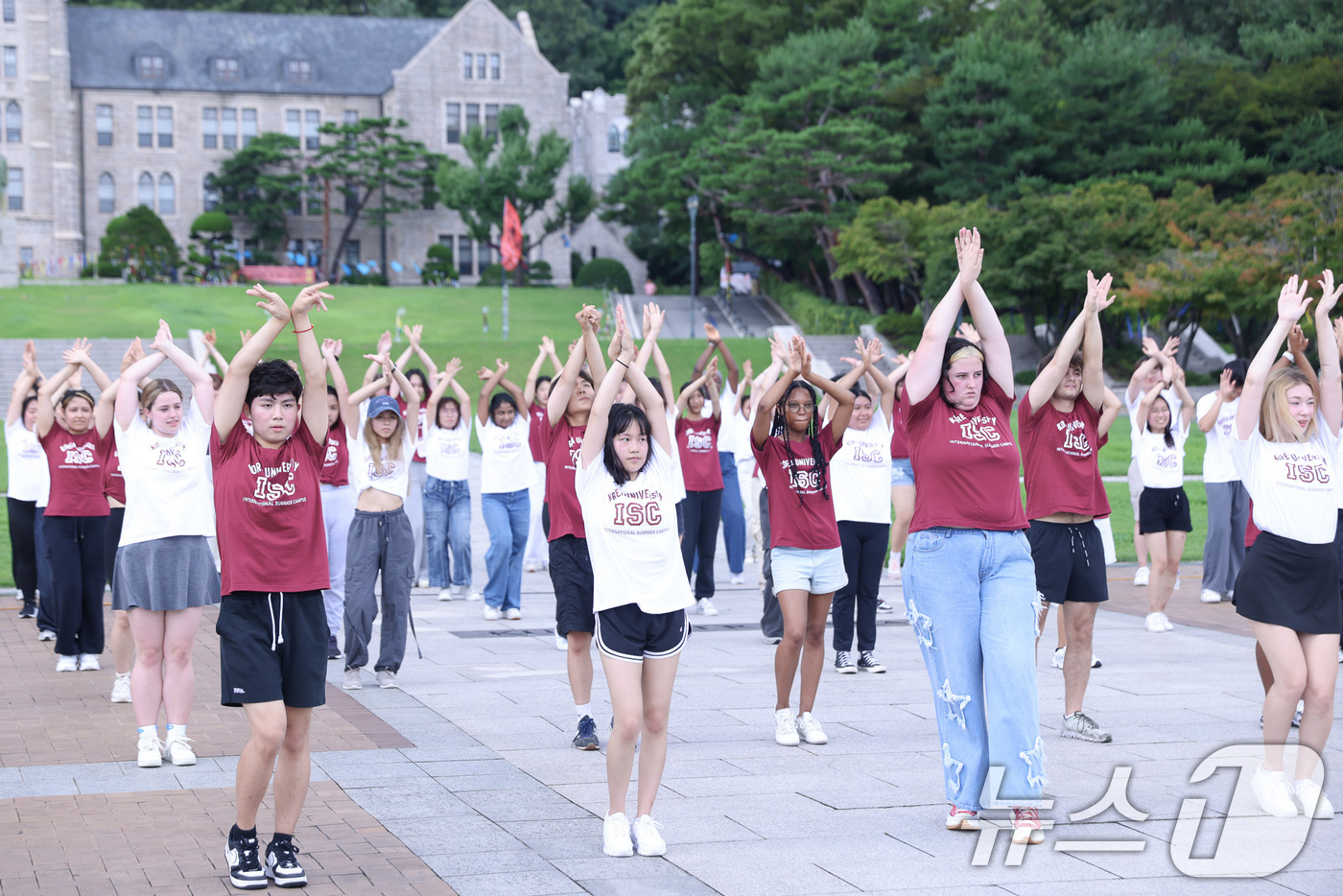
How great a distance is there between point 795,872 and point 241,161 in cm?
6292

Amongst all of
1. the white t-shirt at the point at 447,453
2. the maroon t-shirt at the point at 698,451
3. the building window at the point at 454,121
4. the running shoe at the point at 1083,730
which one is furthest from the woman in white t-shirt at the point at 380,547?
the building window at the point at 454,121

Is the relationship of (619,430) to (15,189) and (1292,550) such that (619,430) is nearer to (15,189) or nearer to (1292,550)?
(1292,550)

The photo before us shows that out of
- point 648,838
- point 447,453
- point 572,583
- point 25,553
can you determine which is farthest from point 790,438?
point 25,553

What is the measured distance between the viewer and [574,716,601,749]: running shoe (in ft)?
23.6

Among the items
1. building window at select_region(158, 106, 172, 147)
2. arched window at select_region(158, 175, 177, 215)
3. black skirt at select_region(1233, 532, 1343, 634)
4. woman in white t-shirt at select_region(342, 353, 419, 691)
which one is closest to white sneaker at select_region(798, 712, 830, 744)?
black skirt at select_region(1233, 532, 1343, 634)

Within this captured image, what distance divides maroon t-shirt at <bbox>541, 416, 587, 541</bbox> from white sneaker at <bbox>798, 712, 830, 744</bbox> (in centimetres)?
154

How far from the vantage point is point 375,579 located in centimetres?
859

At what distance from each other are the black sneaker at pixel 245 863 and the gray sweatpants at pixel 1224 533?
363 inches

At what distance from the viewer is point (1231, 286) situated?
110ft

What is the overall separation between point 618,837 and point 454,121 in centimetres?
6472

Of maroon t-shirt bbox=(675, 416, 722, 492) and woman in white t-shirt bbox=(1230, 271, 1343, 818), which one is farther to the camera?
maroon t-shirt bbox=(675, 416, 722, 492)

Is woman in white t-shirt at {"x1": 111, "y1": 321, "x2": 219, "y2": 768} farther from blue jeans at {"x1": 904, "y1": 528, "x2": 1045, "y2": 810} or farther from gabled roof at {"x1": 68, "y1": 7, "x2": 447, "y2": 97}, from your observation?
gabled roof at {"x1": 68, "y1": 7, "x2": 447, "y2": 97}

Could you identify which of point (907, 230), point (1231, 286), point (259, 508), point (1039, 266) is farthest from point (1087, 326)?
point (907, 230)

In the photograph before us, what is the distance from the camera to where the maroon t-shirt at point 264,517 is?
5.01 m
